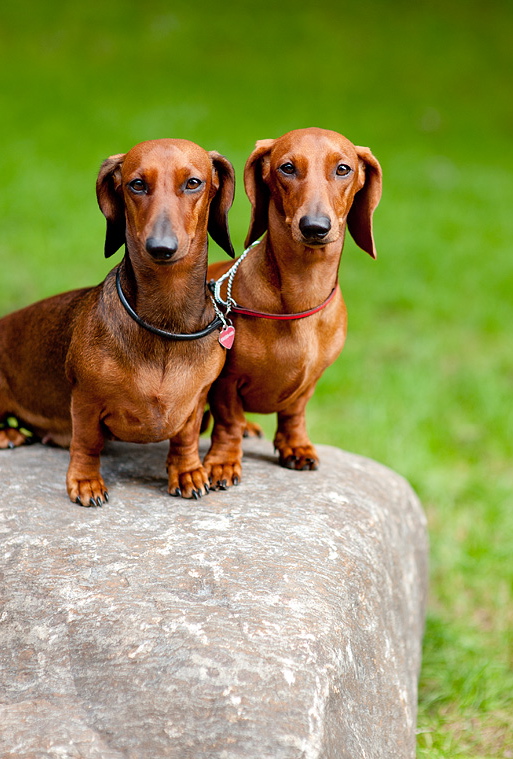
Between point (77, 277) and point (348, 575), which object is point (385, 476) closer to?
point (348, 575)

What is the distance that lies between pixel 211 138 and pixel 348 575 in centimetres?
871

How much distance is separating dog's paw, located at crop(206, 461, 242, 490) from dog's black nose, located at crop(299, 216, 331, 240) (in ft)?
3.79

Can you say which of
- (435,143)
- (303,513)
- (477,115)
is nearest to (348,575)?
(303,513)

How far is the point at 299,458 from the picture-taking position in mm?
3729

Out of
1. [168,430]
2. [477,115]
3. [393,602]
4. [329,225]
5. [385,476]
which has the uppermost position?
[477,115]

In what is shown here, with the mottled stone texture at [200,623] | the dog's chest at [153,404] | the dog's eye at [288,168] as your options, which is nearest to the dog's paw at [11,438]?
the mottled stone texture at [200,623]

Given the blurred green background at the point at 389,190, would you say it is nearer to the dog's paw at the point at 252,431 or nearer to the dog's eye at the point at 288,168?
the dog's paw at the point at 252,431

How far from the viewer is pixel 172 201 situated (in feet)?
8.72

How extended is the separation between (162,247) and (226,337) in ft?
2.24

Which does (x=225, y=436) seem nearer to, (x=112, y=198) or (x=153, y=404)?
(x=153, y=404)

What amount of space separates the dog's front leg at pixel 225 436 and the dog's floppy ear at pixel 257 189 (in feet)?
2.06

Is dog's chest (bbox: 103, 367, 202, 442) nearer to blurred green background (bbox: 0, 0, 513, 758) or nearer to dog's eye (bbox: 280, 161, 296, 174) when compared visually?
dog's eye (bbox: 280, 161, 296, 174)

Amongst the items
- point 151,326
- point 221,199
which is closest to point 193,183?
point 221,199

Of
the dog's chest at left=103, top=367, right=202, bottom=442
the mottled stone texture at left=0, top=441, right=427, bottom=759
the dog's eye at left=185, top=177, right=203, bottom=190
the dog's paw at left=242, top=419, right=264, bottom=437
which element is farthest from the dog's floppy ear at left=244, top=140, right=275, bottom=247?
the dog's paw at left=242, top=419, right=264, bottom=437
